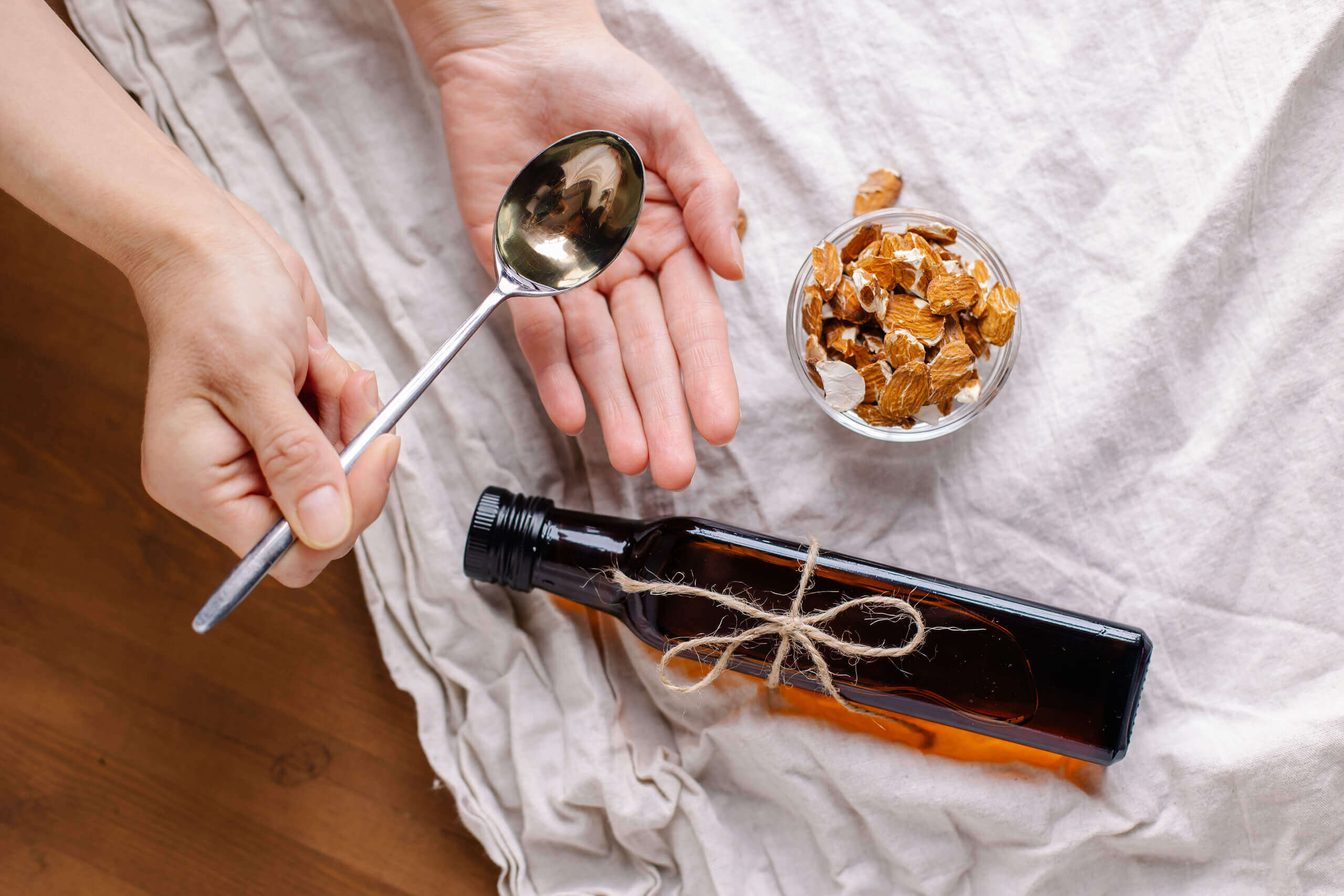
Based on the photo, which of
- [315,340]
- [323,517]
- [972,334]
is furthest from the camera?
[972,334]

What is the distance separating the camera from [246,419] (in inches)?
23.7

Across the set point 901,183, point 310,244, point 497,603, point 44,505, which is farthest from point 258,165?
point 901,183

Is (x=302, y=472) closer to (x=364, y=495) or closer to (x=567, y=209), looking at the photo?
(x=364, y=495)

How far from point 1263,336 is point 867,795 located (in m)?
0.55

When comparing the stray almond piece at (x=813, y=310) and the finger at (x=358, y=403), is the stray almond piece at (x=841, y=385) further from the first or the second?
the finger at (x=358, y=403)

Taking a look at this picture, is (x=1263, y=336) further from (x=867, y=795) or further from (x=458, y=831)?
(x=458, y=831)

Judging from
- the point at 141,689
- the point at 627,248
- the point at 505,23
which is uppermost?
the point at 505,23

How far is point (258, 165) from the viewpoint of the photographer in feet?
2.95

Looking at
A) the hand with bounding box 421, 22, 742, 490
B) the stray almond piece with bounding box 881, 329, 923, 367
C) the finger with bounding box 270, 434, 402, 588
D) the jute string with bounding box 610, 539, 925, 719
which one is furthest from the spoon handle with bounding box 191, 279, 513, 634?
the stray almond piece with bounding box 881, 329, 923, 367

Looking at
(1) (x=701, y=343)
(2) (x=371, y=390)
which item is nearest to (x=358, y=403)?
(2) (x=371, y=390)

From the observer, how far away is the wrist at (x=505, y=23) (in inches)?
33.1

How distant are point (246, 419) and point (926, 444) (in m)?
0.58

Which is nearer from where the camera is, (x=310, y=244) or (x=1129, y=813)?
(x=1129, y=813)

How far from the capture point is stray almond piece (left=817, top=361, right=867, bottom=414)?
30.2 inches
